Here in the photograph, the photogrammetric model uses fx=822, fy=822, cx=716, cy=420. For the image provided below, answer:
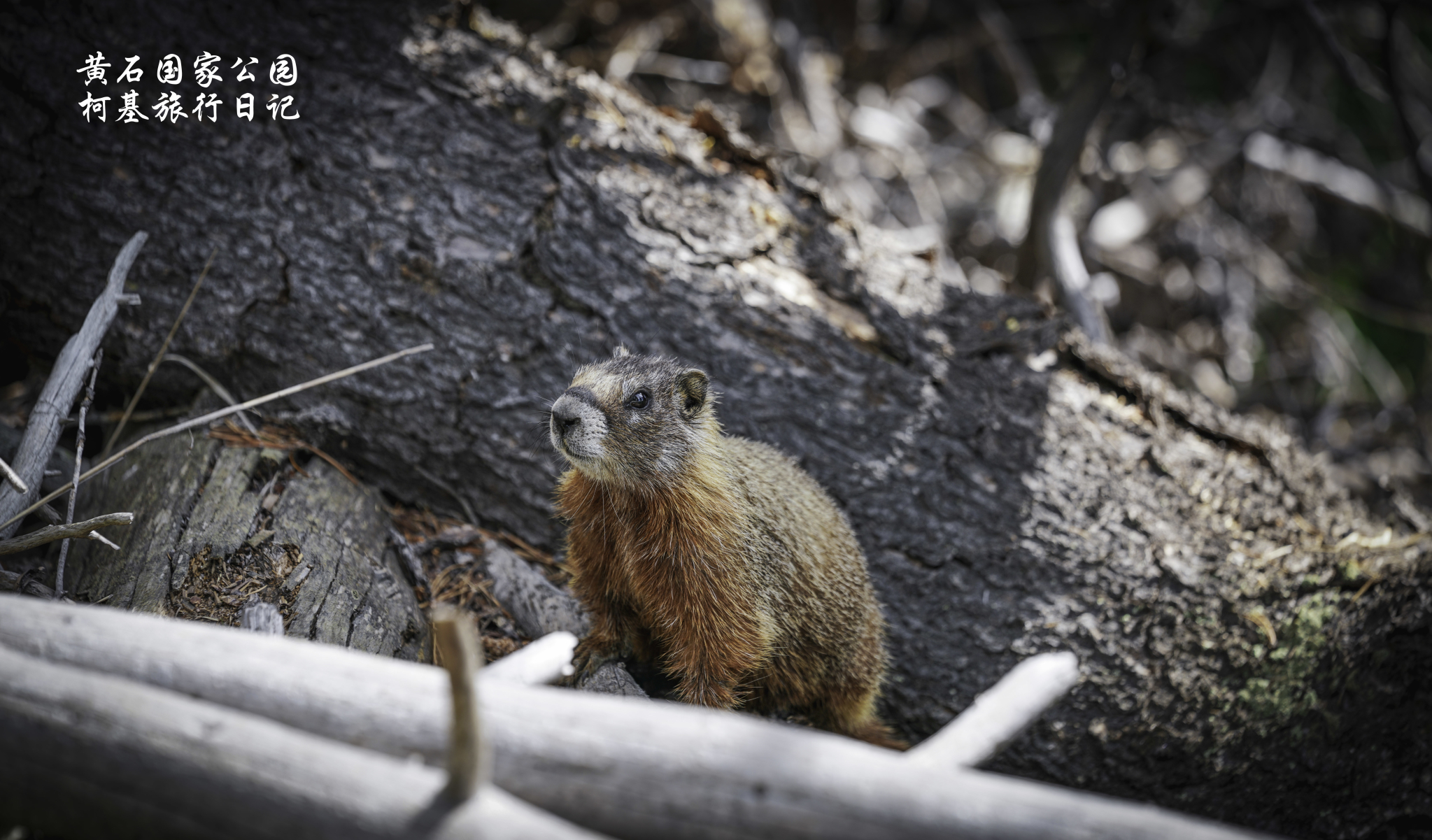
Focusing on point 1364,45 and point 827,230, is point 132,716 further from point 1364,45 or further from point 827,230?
point 1364,45

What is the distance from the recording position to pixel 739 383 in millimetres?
3648

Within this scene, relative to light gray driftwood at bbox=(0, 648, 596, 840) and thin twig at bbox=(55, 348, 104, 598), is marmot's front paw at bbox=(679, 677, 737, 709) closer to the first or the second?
light gray driftwood at bbox=(0, 648, 596, 840)

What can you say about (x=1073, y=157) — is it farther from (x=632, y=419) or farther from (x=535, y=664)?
(x=535, y=664)

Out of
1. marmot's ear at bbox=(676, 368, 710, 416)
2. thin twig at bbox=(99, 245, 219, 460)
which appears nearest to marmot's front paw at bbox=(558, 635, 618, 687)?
marmot's ear at bbox=(676, 368, 710, 416)

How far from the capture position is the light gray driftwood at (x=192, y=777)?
5.57ft

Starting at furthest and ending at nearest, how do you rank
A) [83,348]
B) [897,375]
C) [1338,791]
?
1. [897,375]
2. [1338,791]
3. [83,348]

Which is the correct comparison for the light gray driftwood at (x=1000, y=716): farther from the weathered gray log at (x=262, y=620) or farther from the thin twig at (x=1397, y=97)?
the thin twig at (x=1397, y=97)

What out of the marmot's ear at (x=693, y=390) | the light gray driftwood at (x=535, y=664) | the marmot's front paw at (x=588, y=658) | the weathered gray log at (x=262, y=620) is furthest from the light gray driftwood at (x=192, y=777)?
the marmot's ear at (x=693, y=390)

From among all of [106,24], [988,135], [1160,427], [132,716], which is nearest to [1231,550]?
[1160,427]

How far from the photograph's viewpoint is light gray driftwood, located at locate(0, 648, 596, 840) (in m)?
1.70

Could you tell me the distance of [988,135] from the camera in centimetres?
715

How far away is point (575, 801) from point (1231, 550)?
10.2ft

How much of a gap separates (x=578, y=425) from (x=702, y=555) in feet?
2.20

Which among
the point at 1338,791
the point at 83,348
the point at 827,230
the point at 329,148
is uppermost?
the point at 329,148
